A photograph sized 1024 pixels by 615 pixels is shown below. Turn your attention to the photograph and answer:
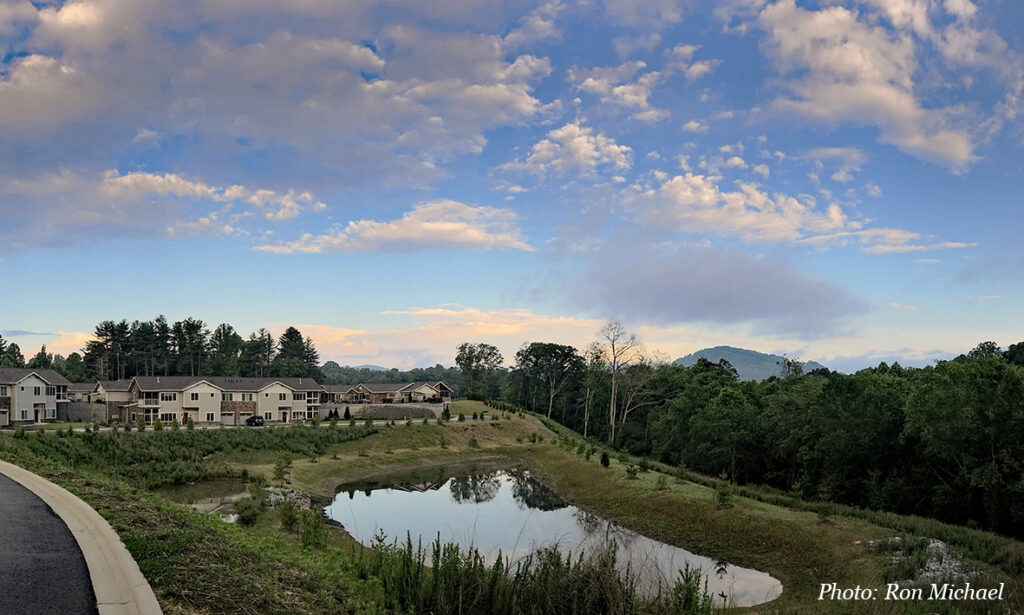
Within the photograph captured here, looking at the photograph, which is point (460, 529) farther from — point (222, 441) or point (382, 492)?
point (222, 441)

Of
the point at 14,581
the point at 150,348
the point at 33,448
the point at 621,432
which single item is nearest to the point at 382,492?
the point at 33,448

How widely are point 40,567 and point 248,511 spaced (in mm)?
18078

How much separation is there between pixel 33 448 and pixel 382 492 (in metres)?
21.5

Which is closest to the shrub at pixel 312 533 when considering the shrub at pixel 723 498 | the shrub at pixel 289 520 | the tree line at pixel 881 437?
the shrub at pixel 289 520

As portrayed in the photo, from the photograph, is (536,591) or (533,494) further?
(533,494)

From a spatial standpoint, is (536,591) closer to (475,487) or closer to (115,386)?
(475,487)

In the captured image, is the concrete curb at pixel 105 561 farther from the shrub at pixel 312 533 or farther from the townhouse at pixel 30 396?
the townhouse at pixel 30 396

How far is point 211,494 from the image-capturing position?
3491cm

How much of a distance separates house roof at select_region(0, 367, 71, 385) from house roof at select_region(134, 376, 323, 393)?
997 centimetres

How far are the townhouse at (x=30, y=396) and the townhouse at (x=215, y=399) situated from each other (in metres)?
9.04

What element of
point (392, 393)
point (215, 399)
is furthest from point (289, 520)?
point (392, 393)

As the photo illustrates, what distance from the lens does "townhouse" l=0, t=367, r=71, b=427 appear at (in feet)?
219

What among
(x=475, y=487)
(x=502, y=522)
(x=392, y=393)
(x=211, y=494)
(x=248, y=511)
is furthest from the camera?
(x=392, y=393)

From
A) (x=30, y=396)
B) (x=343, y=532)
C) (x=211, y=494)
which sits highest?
(x=30, y=396)
